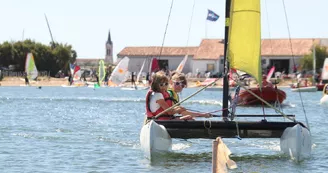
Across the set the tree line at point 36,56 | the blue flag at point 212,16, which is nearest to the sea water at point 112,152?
the blue flag at point 212,16

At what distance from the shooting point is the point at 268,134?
15094 mm

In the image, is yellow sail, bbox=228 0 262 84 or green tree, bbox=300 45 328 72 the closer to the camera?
yellow sail, bbox=228 0 262 84

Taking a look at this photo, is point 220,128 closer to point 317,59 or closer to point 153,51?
point 317,59

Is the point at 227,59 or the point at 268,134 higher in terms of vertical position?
the point at 227,59

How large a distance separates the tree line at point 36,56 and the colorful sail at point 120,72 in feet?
122

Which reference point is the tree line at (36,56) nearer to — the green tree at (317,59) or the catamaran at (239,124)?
the green tree at (317,59)

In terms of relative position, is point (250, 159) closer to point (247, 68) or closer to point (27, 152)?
point (247, 68)

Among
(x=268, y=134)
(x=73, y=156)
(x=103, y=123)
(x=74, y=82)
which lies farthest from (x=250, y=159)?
(x=74, y=82)

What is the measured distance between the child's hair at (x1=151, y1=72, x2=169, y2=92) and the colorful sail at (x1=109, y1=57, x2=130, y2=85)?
1792 inches

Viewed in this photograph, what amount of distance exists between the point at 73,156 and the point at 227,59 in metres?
3.25

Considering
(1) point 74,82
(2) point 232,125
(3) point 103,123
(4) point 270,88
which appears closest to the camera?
(2) point 232,125

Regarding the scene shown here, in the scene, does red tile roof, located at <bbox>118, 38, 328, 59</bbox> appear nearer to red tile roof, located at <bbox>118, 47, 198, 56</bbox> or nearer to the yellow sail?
red tile roof, located at <bbox>118, 47, 198, 56</bbox>

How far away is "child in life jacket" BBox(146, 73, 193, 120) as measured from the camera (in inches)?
589

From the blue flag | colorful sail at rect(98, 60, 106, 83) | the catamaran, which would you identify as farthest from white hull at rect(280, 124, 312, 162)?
colorful sail at rect(98, 60, 106, 83)
